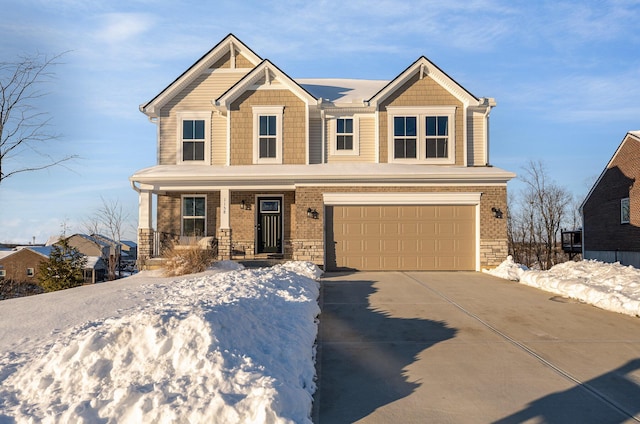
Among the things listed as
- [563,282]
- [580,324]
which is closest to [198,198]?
[563,282]

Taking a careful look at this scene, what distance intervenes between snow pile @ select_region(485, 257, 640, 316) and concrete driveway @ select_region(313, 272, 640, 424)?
32cm

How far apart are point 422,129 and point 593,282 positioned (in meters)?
8.31

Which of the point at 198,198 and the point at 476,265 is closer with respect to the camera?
the point at 476,265

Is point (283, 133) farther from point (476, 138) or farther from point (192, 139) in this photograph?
point (476, 138)

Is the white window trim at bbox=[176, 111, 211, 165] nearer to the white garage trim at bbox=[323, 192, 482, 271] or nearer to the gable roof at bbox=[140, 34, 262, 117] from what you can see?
the gable roof at bbox=[140, 34, 262, 117]

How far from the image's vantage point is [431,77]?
17.8 meters

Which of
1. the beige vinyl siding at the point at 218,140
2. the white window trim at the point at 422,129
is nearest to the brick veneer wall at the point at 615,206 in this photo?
the white window trim at the point at 422,129

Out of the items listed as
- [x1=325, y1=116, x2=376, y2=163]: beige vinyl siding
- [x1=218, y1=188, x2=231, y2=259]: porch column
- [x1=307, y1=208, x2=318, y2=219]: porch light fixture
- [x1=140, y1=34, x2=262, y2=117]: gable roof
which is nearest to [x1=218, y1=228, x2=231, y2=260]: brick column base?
[x1=218, y1=188, x2=231, y2=259]: porch column

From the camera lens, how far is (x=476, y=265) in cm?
1593

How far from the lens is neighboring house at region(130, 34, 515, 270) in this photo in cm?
1589

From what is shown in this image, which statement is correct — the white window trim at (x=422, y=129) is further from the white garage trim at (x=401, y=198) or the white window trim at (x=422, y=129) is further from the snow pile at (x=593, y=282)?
the snow pile at (x=593, y=282)

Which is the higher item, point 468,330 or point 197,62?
point 197,62

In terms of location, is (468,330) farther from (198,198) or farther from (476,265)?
(198,198)

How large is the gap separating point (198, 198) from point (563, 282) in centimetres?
1239
